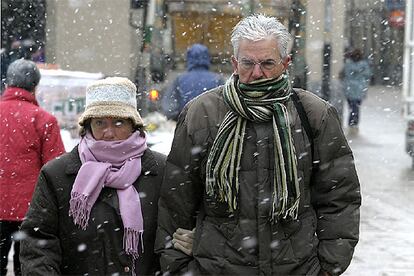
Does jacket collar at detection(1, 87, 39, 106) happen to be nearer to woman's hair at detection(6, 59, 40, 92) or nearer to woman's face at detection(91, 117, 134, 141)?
woman's hair at detection(6, 59, 40, 92)

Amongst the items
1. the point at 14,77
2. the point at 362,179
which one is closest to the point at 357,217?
the point at 14,77

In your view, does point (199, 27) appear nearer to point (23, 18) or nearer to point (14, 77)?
point (23, 18)

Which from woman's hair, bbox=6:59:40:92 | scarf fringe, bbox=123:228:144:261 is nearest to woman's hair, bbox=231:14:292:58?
scarf fringe, bbox=123:228:144:261

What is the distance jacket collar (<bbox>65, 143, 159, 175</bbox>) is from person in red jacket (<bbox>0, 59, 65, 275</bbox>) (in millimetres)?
2115

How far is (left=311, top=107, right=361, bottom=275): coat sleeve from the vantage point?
11.5 ft

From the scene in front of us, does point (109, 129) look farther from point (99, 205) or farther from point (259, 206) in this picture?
point (259, 206)

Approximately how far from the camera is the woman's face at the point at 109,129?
150 inches

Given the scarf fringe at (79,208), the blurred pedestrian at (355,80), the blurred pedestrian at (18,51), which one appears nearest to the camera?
the scarf fringe at (79,208)

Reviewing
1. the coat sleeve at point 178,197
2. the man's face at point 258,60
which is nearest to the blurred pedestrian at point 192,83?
the coat sleeve at point 178,197

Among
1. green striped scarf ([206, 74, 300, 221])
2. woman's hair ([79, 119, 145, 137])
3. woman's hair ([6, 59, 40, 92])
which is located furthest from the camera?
woman's hair ([6, 59, 40, 92])

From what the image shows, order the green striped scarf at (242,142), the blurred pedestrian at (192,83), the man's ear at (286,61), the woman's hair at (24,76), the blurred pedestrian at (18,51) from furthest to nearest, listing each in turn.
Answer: the blurred pedestrian at (18,51), the blurred pedestrian at (192,83), the woman's hair at (24,76), the man's ear at (286,61), the green striped scarf at (242,142)

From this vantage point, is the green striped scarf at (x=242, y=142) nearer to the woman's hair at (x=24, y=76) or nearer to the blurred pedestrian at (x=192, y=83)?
the woman's hair at (x=24, y=76)

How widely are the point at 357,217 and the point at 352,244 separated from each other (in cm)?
10

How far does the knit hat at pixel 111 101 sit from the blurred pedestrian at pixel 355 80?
1880 centimetres
